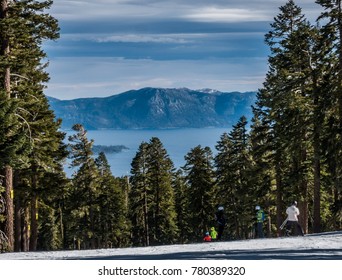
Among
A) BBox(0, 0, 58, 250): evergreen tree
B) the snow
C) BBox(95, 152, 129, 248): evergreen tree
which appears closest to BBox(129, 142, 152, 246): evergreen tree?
BBox(95, 152, 129, 248): evergreen tree

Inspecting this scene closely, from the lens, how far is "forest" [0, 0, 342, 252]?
2772cm

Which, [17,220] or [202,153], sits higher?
[202,153]

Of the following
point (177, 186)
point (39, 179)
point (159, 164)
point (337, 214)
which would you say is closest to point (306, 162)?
point (337, 214)

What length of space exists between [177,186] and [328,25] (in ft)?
174

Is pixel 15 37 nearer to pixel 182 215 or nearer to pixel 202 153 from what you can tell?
pixel 202 153

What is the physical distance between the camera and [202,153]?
61.6 m

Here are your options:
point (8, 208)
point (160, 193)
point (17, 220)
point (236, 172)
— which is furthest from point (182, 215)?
point (8, 208)

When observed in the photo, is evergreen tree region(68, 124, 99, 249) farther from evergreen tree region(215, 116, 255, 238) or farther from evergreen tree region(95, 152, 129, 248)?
evergreen tree region(215, 116, 255, 238)

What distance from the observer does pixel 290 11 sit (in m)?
40.9

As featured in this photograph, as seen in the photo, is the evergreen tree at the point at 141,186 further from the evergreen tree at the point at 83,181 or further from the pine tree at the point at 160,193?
the evergreen tree at the point at 83,181

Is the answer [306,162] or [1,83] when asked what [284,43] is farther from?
[1,83]

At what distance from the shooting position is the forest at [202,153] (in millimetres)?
27719

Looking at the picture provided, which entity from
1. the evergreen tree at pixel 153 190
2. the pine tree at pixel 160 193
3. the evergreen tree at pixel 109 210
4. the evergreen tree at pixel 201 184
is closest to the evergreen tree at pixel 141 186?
the evergreen tree at pixel 153 190

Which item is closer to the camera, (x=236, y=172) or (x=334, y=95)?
(x=334, y=95)
